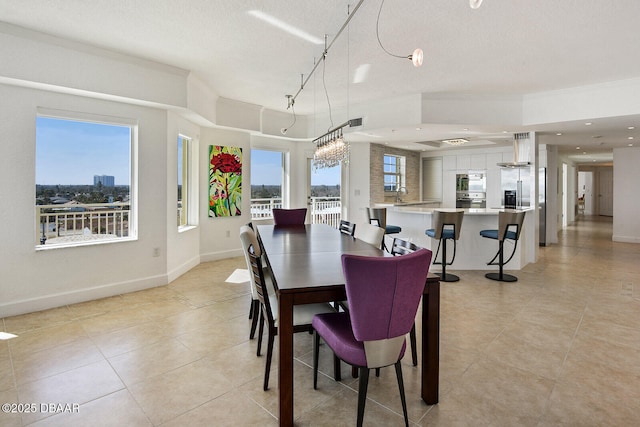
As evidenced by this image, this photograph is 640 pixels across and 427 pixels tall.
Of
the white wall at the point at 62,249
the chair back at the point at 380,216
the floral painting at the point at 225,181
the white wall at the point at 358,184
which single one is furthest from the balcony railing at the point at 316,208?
the white wall at the point at 62,249

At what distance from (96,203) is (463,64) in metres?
4.80

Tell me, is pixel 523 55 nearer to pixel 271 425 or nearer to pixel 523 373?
pixel 523 373

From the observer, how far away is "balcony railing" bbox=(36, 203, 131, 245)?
372 cm

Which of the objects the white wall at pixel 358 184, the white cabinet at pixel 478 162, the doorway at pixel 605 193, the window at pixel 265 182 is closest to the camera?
the window at pixel 265 182

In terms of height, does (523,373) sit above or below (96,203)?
below

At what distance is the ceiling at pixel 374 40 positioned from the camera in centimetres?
283

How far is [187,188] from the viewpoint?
568 centimetres

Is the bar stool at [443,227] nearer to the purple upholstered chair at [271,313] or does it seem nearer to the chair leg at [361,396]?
the purple upholstered chair at [271,313]

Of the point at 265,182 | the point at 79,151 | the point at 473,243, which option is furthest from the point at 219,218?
the point at 473,243

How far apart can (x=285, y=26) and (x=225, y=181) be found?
3428mm

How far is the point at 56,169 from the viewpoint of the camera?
12.3 feet

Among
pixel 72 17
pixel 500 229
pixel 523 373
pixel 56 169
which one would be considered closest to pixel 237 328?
pixel 523 373

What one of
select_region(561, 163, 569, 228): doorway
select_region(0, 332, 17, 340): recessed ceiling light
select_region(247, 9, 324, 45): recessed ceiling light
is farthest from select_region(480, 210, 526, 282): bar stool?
select_region(561, 163, 569, 228): doorway

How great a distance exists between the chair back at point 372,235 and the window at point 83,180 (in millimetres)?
2926
